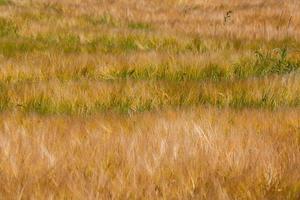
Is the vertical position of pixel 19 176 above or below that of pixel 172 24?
above

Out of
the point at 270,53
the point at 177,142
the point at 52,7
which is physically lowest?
the point at 52,7

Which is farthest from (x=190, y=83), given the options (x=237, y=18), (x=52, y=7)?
(x=52, y=7)

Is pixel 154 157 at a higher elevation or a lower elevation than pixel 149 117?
higher

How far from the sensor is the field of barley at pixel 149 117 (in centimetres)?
221

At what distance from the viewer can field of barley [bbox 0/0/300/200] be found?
221 cm

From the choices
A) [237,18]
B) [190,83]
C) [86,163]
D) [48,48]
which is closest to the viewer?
[86,163]

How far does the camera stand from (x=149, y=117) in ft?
10.9

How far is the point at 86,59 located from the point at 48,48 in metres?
2.08

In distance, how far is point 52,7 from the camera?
46.1 feet

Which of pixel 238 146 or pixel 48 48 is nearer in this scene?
pixel 238 146

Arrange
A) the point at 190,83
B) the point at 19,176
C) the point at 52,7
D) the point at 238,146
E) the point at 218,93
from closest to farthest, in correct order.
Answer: the point at 19,176, the point at 238,146, the point at 218,93, the point at 190,83, the point at 52,7

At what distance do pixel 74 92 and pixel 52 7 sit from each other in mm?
9784

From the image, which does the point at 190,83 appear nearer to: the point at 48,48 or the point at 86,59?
the point at 86,59

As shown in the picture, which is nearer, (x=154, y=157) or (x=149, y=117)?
(x=154, y=157)
